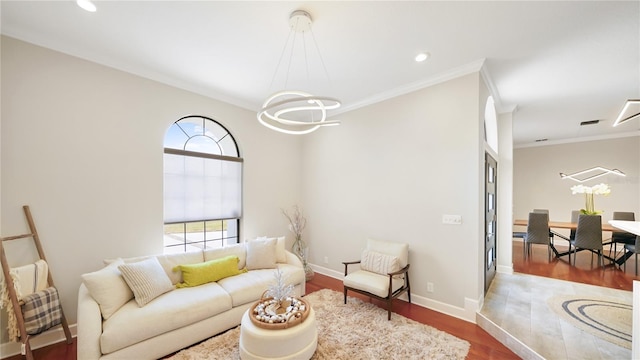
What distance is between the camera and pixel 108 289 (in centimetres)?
224

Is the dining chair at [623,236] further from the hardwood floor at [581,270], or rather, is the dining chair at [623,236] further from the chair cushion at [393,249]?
the chair cushion at [393,249]

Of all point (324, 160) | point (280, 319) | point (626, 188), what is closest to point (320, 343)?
point (280, 319)

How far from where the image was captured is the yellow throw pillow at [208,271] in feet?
9.39

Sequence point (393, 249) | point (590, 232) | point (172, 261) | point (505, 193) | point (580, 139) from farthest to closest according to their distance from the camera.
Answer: point (580, 139) → point (590, 232) → point (505, 193) → point (393, 249) → point (172, 261)

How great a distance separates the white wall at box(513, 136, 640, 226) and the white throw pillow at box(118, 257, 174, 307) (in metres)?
9.27

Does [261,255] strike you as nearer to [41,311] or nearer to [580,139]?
[41,311]

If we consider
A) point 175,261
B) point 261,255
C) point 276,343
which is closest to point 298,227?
point 261,255

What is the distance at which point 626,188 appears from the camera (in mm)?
5902

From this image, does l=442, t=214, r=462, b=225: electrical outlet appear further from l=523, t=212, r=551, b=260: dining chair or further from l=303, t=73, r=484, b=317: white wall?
l=523, t=212, r=551, b=260: dining chair

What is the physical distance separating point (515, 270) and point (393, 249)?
2769mm

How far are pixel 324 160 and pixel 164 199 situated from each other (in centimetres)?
270

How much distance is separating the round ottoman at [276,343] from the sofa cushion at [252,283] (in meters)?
0.70

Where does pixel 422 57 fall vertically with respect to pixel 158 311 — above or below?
above

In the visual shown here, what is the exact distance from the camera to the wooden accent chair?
3004 mm
